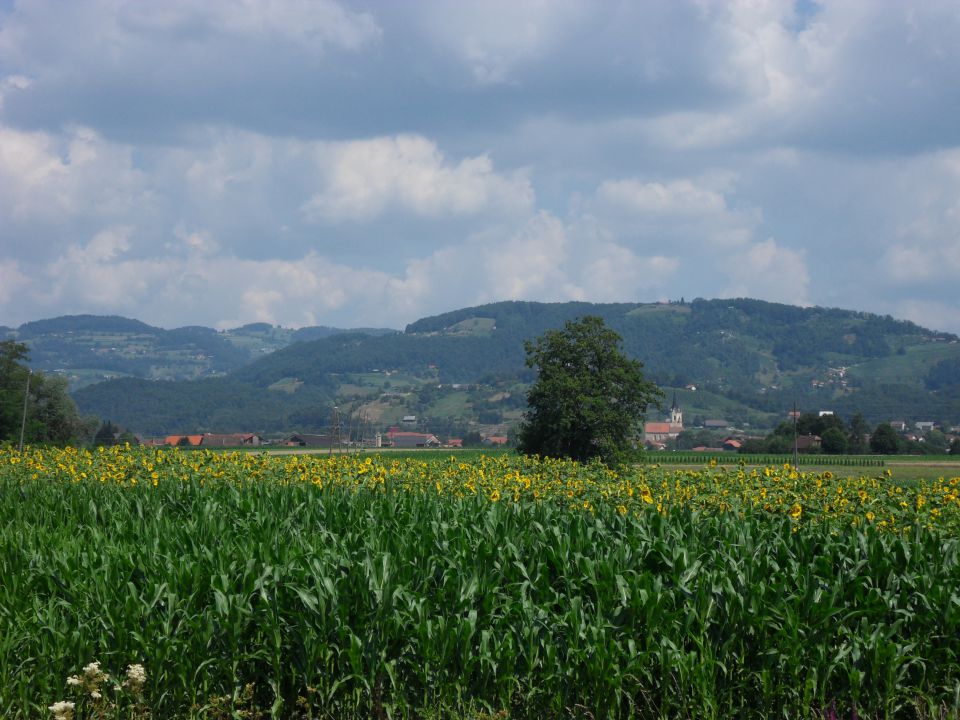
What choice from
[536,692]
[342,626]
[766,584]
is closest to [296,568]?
[342,626]

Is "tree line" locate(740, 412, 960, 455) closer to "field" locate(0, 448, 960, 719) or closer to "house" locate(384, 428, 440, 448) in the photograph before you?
"house" locate(384, 428, 440, 448)

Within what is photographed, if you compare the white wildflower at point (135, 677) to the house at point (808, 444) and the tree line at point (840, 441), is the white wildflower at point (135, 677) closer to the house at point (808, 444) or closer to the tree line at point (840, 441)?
the tree line at point (840, 441)

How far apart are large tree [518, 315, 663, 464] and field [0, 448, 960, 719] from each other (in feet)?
142

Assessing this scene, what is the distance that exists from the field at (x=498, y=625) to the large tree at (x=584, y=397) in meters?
43.2

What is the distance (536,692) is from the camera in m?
7.43

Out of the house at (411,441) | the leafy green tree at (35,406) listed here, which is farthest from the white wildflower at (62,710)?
the house at (411,441)

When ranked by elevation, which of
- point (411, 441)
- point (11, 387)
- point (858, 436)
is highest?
point (11, 387)

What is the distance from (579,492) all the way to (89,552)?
533 centimetres

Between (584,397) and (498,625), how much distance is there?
148 ft

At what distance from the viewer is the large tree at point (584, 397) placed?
52906 millimetres

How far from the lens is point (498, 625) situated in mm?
7750

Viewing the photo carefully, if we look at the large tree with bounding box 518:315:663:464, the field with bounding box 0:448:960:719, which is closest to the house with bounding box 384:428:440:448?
the large tree with bounding box 518:315:663:464

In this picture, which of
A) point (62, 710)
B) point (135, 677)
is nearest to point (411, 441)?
point (135, 677)

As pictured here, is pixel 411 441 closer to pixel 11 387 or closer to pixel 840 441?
pixel 840 441
